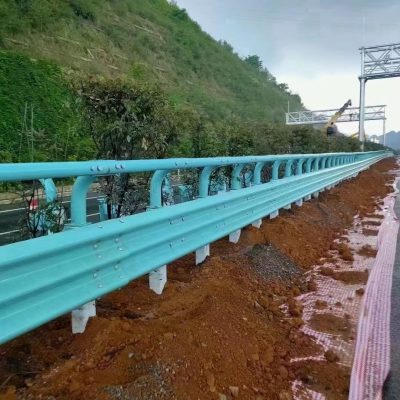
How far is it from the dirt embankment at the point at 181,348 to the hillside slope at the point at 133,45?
3.88 meters

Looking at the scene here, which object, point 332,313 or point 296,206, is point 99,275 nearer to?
point 332,313

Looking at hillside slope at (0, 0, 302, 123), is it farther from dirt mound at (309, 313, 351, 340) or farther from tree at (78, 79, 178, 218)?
dirt mound at (309, 313, 351, 340)

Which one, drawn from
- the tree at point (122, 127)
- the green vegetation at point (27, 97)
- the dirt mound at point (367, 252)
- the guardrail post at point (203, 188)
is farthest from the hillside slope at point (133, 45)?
the dirt mound at point (367, 252)

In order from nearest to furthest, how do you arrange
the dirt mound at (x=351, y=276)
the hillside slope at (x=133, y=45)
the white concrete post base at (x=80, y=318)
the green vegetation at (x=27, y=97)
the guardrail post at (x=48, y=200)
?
the white concrete post base at (x=80, y=318), the guardrail post at (x=48, y=200), the dirt mound at (x=351, y=276), the green vegetation at (x=27, y=97), the hillside slope at (x=133, y=45)

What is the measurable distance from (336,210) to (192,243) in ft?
19.0

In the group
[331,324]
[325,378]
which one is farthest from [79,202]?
[331,324]

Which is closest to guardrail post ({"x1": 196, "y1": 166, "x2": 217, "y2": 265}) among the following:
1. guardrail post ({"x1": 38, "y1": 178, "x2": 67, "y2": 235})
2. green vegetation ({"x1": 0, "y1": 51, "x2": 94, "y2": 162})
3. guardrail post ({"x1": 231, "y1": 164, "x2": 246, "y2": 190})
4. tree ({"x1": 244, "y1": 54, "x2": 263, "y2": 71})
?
guardrail post ({"x1": 231, "y1": 164, "x2": 246, "y2": 190})

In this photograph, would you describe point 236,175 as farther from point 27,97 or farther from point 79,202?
point 27,97

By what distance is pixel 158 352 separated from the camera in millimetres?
2172

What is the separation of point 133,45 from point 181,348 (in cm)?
3907

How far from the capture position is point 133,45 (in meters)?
37.3

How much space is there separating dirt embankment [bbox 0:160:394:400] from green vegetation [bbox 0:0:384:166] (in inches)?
59.7

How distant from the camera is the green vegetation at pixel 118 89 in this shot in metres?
3.78

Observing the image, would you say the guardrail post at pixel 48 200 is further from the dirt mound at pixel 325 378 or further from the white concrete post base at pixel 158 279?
the dirt mound at pixel 325 378
